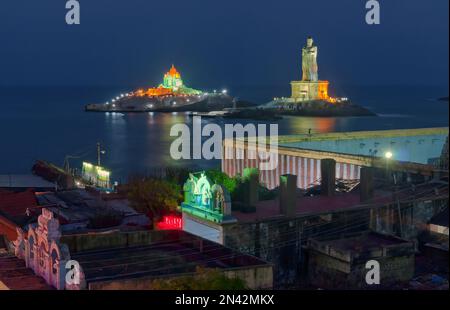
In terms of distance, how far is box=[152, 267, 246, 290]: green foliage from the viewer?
799 centimetres

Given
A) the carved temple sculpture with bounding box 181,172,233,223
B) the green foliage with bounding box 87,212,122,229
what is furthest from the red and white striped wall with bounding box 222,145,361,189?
the carved temple sculpture with bounding box 181,172,233,223

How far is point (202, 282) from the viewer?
26.6 feet

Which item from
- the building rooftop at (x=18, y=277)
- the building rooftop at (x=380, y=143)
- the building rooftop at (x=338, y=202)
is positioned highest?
the building rooftop at (x=380, y=143)

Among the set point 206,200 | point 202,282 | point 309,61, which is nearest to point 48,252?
point 202,282

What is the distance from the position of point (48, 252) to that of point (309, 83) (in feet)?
276

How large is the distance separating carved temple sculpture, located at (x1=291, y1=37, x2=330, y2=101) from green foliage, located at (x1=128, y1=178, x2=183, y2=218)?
67.8 metres

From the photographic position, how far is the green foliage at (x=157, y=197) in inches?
654

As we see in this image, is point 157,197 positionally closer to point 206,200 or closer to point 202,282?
point 206,200

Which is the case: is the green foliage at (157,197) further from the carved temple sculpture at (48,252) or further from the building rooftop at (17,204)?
the carved temple sculpture at (48,252)

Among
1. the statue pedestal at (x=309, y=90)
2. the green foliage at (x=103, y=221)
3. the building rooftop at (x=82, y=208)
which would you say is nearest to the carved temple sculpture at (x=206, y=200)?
the green foliage at (x=103, y=221)

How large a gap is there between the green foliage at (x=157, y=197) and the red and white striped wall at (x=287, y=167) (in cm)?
514

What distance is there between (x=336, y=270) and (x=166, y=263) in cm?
337

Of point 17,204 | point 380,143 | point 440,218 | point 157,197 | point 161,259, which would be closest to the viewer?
point 161,259

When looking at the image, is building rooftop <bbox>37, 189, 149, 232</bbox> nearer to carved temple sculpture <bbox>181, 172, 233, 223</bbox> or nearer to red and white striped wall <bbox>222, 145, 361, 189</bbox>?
carved temple sculpture <bbox>181, 172, 233, 223</bbox>
